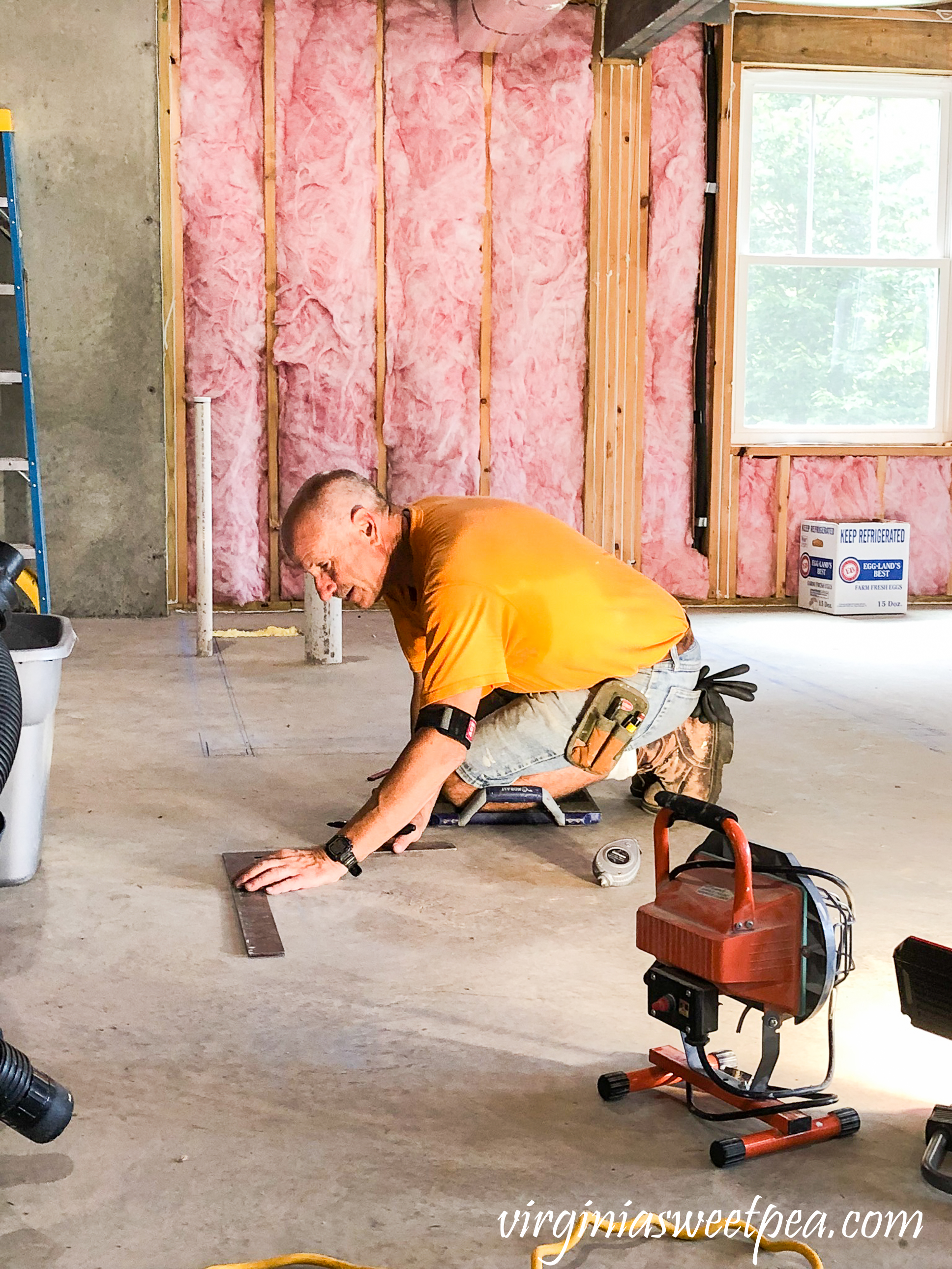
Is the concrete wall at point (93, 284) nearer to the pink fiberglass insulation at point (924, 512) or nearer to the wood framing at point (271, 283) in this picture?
Answer: the wood framing at point (271, 283)

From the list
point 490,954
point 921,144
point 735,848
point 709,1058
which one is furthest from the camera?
point 921,144

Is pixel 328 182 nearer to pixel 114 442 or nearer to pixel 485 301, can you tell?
pixel 485 301

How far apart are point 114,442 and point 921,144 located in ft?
14.3

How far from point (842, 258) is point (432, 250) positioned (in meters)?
2.13

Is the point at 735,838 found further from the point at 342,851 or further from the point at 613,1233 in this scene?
the point at 342,851

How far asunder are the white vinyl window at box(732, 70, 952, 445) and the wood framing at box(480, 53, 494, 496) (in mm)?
1297

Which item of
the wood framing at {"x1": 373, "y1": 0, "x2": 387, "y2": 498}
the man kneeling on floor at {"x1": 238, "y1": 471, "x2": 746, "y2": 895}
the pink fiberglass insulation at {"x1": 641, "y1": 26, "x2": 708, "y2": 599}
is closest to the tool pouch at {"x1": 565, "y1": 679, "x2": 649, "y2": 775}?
the man kneeling on floor at {"x1": 238, "y1": 471, "x2": 746, "y2": 895}

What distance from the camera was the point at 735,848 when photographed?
1.61m

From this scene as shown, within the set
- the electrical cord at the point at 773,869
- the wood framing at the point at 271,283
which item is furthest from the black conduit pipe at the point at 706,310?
the electrical cord at the point at 773,869

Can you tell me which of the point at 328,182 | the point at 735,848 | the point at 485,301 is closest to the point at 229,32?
the point at 328,182

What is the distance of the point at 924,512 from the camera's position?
7.29 meters

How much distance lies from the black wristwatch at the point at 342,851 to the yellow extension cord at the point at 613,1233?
941 mm

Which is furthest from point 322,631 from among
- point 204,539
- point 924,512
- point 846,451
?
point 924,512

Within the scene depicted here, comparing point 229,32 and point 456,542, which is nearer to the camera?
point 456,542
